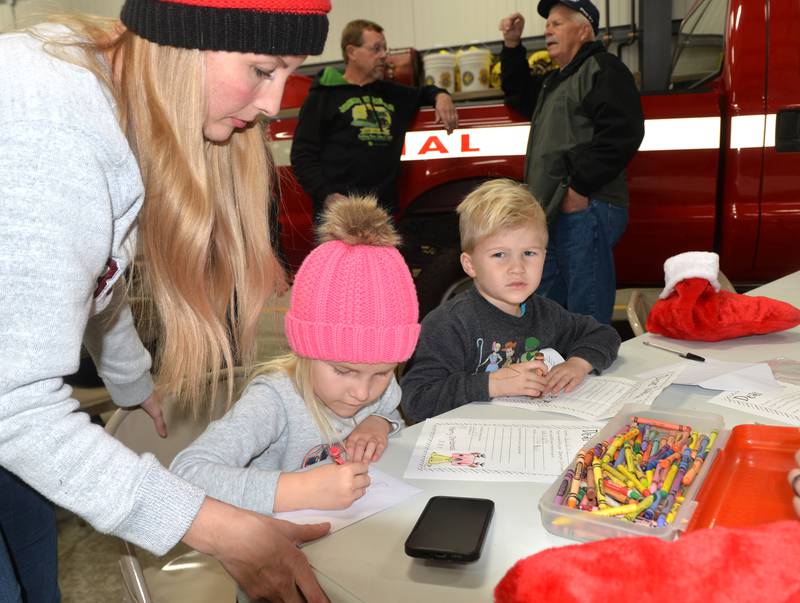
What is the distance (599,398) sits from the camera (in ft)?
5.19

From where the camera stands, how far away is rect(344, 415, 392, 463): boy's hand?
52.2 inches

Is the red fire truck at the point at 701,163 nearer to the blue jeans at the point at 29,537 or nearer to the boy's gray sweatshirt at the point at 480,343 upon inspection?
the boy's gray sweatshirt at the point at 480,343

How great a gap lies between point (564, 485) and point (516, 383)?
0.55m

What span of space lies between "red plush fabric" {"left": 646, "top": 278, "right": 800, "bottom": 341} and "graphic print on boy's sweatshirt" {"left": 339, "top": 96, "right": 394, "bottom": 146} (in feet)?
5.97

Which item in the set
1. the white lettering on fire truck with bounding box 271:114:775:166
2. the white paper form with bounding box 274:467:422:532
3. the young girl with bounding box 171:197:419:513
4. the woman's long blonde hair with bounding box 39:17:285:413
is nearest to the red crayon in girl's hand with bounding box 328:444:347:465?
the young girl with bounding box 171:197:419:513

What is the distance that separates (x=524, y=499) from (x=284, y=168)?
2.84 meters

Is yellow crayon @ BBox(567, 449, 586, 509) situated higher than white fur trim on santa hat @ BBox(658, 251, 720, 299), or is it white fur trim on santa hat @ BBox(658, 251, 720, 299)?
white fur trim on santa hat @ BBox(658, 251, 720, 299)

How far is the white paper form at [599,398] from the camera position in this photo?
4.95 ft

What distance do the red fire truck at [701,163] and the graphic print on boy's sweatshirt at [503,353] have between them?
1130mm

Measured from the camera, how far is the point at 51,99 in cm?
80

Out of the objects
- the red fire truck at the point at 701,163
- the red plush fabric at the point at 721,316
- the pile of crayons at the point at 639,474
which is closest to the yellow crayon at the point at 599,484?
the pile of crayons at the point at 639,474

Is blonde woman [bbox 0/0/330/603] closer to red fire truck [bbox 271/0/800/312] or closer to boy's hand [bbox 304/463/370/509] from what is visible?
boy's hand [bbox 304/463/370/509]

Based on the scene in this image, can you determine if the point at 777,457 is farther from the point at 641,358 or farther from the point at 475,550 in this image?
the point at 641,358

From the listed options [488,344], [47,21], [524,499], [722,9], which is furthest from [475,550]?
[722,9]
